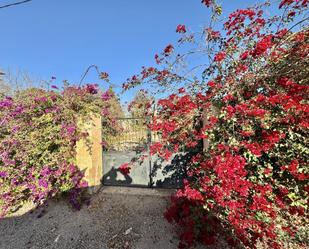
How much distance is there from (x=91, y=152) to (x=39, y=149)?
1.04 m

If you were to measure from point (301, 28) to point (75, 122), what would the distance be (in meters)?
4.22

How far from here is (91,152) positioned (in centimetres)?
429

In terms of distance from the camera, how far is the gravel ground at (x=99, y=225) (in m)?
3.05

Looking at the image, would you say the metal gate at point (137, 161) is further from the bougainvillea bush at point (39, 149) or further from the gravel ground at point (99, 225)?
the bougainvillea bush at point (39, 149)

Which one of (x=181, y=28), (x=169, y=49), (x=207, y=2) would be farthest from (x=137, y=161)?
(x=207, y=2)

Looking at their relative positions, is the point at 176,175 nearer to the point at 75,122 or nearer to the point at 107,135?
the point at 107,135

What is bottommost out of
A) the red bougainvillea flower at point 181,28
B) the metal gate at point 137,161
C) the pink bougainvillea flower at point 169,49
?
the metal gate at point 137,161

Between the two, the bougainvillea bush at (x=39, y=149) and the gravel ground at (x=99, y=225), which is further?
the bougainvillea bush at (x=39, y=149)

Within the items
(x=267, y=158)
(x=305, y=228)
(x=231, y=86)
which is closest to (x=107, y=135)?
(x=231, y=86)

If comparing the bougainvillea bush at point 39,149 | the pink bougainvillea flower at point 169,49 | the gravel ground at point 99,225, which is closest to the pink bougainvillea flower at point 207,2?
the pink bougainvillea flower at point 169,49

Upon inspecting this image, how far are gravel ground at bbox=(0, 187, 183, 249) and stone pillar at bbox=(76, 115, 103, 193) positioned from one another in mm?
390

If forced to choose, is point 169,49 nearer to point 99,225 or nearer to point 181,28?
point 181,28

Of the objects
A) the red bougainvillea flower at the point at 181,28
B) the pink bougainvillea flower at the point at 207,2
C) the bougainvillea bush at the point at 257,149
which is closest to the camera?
the bougainvillea bush at the point at 257,149

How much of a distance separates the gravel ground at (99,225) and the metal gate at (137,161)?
32cm
